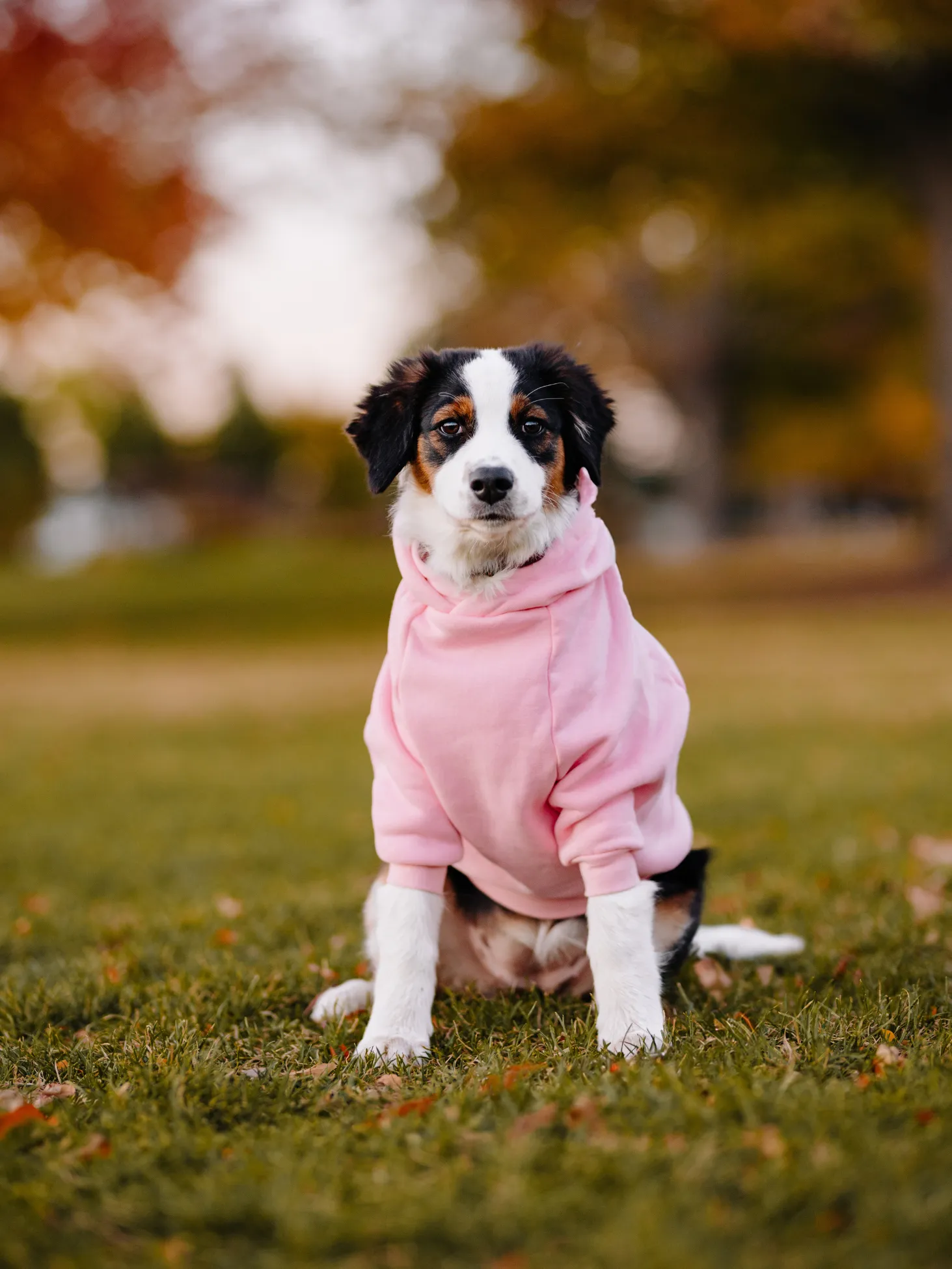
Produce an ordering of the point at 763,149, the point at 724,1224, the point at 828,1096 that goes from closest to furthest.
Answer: the point at 724,1224 → the point at 828,1096 → the point at 763,149

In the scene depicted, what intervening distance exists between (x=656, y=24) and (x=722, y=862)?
15.9 m

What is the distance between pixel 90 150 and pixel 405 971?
56.5 feet

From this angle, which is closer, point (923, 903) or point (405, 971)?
point (405, 971)

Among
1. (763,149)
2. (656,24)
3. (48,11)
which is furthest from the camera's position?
(763,149)

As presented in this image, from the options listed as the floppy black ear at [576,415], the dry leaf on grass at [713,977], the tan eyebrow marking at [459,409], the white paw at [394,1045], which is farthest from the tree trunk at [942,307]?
the white paw at [394,1045]

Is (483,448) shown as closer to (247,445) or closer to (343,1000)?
(343,1000)

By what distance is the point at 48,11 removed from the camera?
53.6 feet

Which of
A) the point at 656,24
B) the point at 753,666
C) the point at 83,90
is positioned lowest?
the point at 753,666

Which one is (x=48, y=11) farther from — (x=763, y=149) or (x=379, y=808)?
(x=379, y=808)

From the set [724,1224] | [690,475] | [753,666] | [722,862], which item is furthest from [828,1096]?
[690,475]

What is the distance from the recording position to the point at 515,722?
10.6 ft

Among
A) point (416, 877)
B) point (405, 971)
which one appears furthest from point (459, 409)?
point (405, 971)

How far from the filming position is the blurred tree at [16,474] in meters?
33.6

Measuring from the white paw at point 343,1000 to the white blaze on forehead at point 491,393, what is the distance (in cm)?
179
